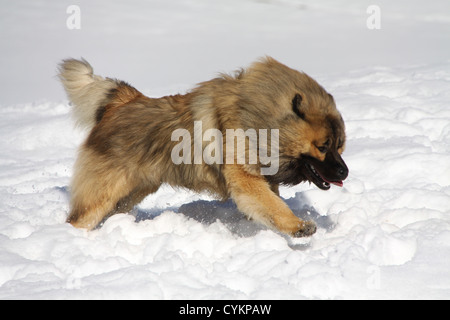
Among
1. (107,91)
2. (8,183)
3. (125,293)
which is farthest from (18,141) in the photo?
(125,293)

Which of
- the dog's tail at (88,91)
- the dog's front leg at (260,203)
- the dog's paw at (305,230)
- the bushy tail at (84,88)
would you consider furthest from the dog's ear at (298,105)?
the bushy tail at (84,88)

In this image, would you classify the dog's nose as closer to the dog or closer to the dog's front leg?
the dog

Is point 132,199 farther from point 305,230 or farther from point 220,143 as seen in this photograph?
point 305,230

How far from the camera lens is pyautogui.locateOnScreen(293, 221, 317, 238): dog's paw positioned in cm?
364

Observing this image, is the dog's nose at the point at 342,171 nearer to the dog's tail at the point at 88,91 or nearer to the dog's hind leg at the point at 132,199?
the dog's hind leg at the point at 132,199

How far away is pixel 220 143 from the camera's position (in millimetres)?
3916

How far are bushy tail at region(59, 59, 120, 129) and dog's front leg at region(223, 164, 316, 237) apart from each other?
1.43m

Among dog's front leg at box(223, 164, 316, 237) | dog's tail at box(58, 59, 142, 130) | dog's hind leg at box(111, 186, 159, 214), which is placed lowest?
dog's hind leg at box(111, 186, 159, 214)

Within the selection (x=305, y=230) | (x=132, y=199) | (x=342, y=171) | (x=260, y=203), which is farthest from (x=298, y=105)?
(x=132, y=199)

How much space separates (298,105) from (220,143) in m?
0.69

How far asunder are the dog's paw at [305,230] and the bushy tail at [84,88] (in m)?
2.11

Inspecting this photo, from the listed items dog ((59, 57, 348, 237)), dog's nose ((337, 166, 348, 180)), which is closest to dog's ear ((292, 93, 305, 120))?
dog ((59, 57, 348, 237))

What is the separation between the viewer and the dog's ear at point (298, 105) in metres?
3.67
